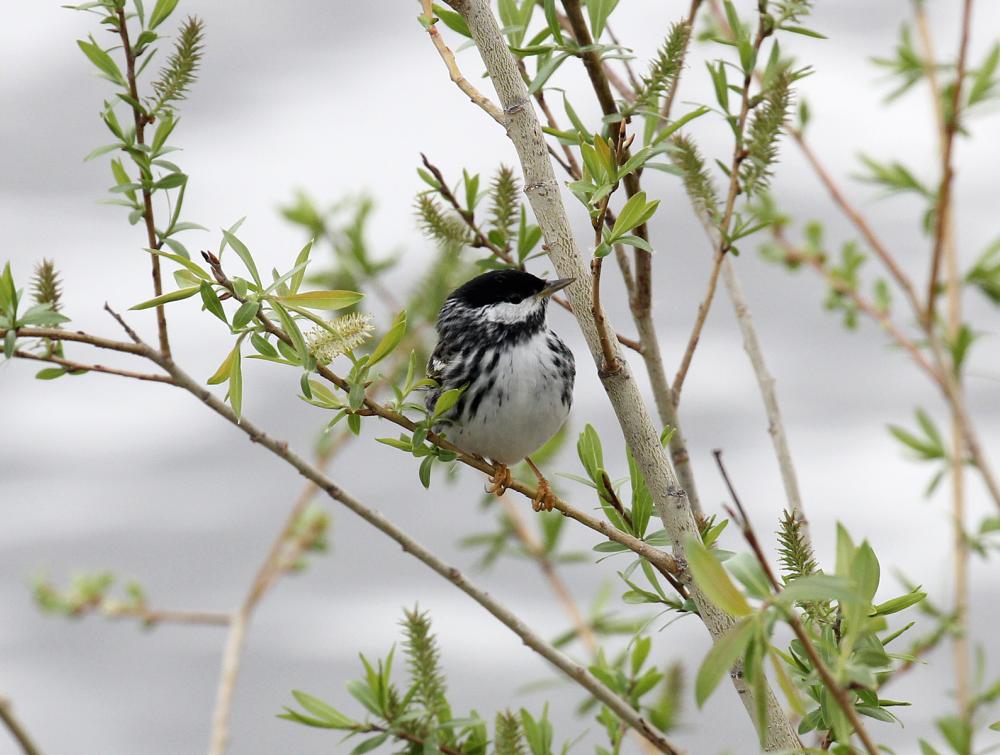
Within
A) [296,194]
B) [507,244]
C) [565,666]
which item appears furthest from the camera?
[296,194]

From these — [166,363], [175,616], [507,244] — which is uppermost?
[507,244]

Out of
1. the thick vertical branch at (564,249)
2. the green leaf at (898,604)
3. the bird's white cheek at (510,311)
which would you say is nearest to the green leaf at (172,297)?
the thick vertical branch at (564,249)

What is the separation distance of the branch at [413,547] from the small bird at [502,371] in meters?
0.76

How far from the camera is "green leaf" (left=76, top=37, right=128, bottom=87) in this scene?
1.51m

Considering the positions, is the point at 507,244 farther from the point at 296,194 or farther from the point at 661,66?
the point at 296,194

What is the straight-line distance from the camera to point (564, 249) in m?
1.37

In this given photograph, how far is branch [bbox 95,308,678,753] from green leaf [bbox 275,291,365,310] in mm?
173

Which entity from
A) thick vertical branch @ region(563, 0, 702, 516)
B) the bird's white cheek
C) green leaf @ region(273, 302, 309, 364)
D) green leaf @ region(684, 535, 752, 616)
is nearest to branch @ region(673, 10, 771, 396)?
thick vertical branch @ region(563, 0, 702, 516)

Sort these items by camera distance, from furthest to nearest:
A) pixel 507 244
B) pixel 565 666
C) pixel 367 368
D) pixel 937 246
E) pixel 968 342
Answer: pixel 968 342
pixel 937 246
pixel 507 244
pixel 565 666
pixel 367 368

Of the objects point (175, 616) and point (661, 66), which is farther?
point (175, 616)

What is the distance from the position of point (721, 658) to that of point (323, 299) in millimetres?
654

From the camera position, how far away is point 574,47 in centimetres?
143

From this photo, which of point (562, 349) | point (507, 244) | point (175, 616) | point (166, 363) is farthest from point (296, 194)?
point (166, 363)

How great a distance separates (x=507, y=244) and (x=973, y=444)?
113 cm
